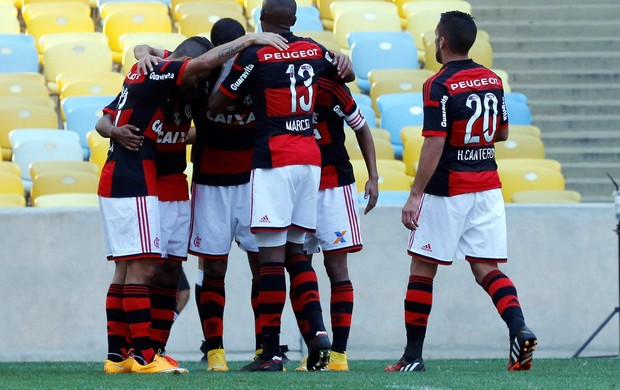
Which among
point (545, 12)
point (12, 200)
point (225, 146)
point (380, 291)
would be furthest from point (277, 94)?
point (545, 12)

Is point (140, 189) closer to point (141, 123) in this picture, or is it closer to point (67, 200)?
point (141, 123)

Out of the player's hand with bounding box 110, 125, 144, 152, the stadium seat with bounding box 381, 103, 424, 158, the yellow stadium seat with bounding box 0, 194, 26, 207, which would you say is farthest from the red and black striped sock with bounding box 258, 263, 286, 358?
the stadium seat with bounding box 381, 103, 424, 158

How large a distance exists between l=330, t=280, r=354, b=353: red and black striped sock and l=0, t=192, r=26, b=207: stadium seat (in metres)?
3.01

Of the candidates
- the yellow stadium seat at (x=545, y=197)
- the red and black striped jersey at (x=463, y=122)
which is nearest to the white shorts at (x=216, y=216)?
the red and black striped jersey at (x=463, y=122)

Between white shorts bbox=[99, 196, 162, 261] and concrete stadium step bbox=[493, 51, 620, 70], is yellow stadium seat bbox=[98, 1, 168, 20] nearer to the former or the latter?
concrete stadium step bbox=[493, 51, 620, 70]

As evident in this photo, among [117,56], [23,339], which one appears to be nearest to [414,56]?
[117,56]

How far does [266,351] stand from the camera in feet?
22.3

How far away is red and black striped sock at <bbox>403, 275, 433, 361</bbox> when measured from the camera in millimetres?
7000

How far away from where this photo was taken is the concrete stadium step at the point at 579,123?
12.3m

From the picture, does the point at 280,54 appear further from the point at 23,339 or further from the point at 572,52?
the point at 572,52

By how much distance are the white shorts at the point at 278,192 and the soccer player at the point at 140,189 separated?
0.50 metres

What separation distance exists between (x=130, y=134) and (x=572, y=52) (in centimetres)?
745

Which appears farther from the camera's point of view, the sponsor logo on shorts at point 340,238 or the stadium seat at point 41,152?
the stadium seat at point 41,152

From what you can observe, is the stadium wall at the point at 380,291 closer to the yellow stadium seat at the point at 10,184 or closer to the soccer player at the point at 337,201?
the yellow stadium seat at the point at 10,184
